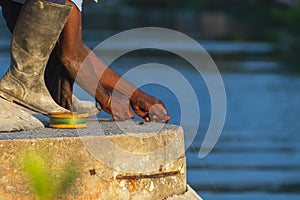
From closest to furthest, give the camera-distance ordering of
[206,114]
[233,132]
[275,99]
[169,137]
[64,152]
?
[64,152] < [169,137] < [233,132] < [206,114] < [275,99]

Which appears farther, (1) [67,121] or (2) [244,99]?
(2) [244,99]

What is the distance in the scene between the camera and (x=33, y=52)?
5.62m

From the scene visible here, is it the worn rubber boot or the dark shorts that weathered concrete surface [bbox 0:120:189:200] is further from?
the dark shorts

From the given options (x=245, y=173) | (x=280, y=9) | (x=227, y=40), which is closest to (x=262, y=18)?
(x=280, y=9)

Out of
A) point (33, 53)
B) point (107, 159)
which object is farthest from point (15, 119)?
point (107, 159)

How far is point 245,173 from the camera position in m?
11.1

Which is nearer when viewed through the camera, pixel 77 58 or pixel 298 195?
pixel 77 58

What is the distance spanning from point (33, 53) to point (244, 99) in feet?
38.5

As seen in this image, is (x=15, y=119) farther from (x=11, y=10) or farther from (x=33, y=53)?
(x=11, y=10)

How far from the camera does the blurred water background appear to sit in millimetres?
10688

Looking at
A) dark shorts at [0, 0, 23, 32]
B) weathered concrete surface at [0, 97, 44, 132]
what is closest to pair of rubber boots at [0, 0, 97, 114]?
weathered concrete surface at [0, 97, 44, 132]

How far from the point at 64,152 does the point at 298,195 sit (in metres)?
5.15

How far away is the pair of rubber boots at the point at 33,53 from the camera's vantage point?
550 cm

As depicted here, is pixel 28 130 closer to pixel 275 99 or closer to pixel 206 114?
pixel 206 114
